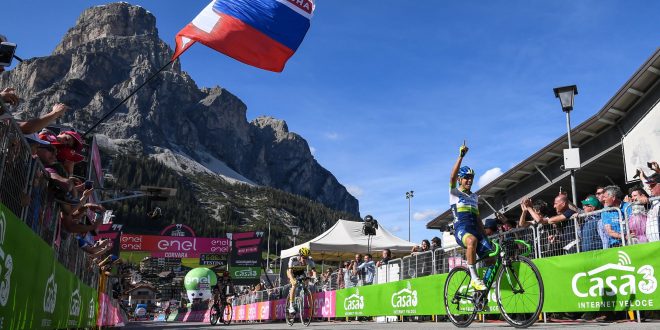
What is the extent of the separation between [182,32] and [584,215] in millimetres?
8918

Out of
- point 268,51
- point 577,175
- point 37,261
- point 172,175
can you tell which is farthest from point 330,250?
point 172,175

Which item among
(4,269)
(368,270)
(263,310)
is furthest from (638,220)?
(263,310)

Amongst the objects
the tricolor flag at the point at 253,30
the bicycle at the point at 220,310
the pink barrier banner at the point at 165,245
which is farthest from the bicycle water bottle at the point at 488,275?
the pink barrier banner at the point at 165,245

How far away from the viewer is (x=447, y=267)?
11.5m

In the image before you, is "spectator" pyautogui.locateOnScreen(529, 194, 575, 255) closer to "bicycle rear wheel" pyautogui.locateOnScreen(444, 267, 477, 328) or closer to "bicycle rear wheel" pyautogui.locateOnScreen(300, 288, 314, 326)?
"bicycle rear wheel" pyautogui.locateOnScreen(444, 267, 477, 328)

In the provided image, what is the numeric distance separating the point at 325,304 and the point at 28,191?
14.2 metres

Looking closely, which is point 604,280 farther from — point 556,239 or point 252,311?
point 252,311

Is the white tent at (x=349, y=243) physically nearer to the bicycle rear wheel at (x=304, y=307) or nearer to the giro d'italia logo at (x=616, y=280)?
the bicycle rear wheel at (x=304, y=307)

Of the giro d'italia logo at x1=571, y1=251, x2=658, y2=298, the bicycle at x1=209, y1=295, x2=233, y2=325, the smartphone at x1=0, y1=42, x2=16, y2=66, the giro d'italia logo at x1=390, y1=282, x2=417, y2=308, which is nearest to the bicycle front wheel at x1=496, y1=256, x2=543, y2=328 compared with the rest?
the giro d'italia logo at x1=571, y1=251, x2=658, y2=298

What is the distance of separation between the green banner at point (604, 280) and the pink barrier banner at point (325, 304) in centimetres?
976

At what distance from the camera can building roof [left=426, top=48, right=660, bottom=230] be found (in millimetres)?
15791

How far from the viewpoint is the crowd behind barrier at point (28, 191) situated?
420 cm

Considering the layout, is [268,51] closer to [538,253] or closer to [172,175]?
[538,253]

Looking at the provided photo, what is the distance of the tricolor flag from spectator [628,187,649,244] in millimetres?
8395
